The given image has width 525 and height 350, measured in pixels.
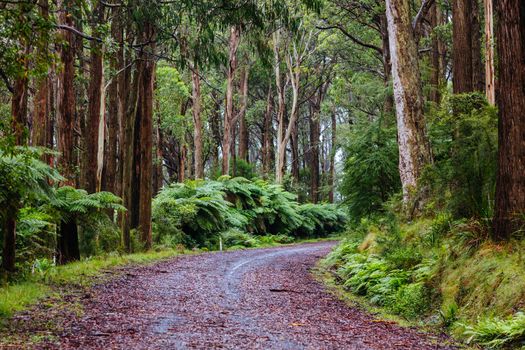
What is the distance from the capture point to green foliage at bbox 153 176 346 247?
67.3 ft

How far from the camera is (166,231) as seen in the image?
1962 centimetres

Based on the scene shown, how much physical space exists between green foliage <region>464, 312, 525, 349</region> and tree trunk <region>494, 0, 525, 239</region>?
1811mm

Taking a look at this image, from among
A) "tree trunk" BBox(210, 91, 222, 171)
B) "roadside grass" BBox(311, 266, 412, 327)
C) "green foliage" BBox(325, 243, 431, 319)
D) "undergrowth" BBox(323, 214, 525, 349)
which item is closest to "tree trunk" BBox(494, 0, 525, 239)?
"undergrowth" BBox(323, 214, 525, 349)

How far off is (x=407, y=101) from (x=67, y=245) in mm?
8468

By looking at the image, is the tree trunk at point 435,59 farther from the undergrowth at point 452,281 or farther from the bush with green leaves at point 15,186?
the bush with green leaves at point 15,186

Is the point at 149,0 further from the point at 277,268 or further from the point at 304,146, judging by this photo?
the point at 304,146

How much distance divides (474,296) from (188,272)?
6.26m

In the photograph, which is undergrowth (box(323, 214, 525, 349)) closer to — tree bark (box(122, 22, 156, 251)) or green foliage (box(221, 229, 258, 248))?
tree bark (box(122, 22, 156, 251))

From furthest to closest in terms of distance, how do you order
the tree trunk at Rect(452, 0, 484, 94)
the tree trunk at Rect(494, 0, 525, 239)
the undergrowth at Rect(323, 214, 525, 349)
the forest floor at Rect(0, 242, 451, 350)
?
the tree trunk at Rect(452, 0, 484, 94) → the tree trunk at Rect(494, 0, 525, 239) → the undergrowth at Rect(323, 214, 525, 349) → the forest floor at Rect(0, 242, 451, 350)

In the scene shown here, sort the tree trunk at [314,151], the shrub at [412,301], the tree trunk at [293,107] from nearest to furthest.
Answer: the shrub at [412,301] < the tree trunk at [293,107] < the tree trunk at [314,151]

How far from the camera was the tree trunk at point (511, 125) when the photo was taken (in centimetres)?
741

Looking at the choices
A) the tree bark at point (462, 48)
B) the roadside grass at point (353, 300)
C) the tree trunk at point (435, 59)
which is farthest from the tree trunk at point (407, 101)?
the tree trunk at point (435, 59)

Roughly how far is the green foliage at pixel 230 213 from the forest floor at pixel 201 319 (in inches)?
392

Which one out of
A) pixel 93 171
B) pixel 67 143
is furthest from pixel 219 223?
pixel 67 143
